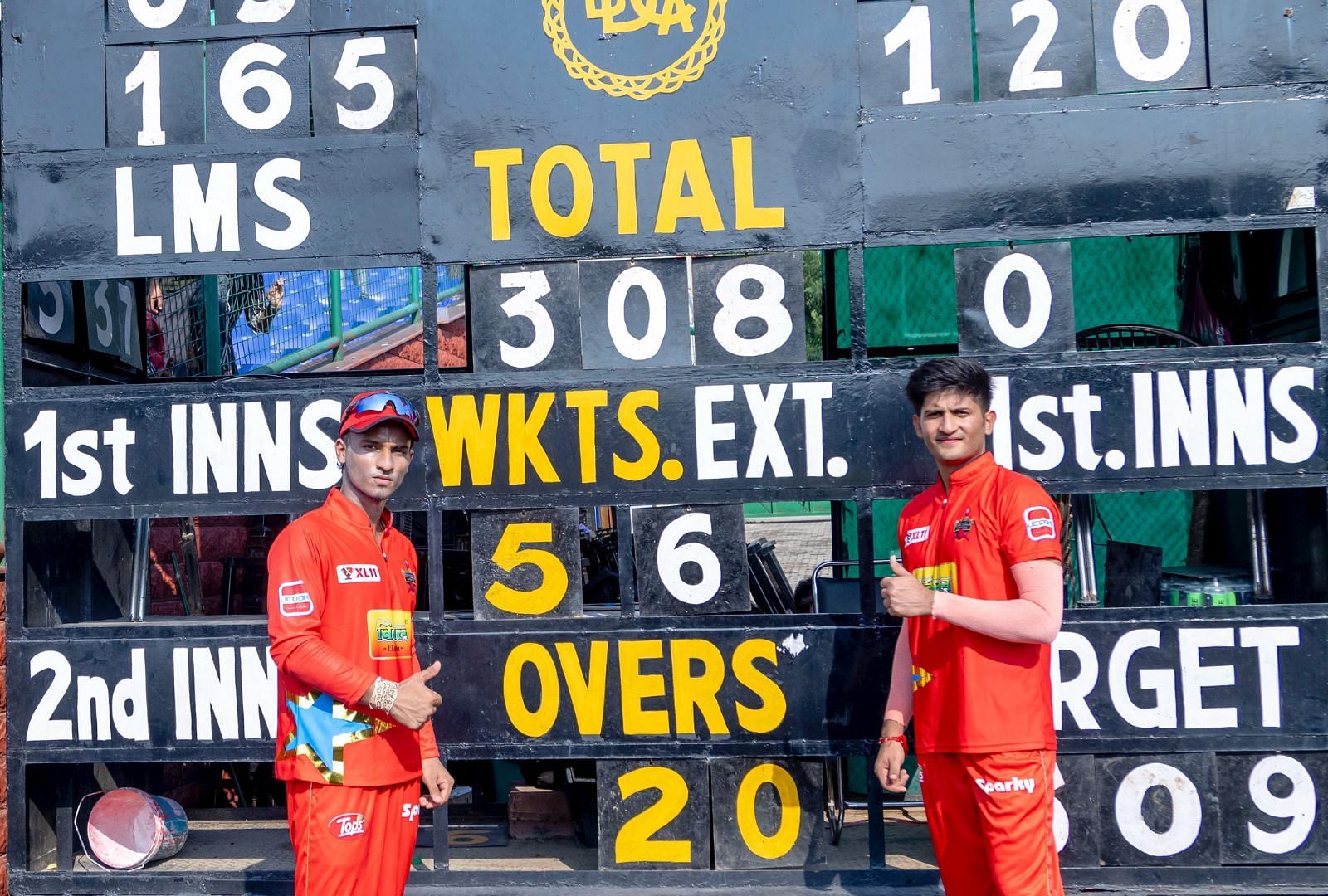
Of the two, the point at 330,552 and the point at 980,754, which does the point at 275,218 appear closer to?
the point at 330,552

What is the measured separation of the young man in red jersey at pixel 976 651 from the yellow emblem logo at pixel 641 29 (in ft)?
5.30

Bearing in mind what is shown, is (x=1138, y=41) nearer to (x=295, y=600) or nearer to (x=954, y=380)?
(x=954, y=380)

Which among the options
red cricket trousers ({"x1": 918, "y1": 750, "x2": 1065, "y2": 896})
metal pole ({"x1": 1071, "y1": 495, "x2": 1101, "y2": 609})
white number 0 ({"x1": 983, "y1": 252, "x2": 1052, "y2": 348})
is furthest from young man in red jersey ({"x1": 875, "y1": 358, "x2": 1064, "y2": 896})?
metal pole ({"x1": 1071, "y1": 495, "x2": 1101, "y2": 609})

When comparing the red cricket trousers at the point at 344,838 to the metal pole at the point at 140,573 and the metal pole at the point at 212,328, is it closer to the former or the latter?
the metal pole at the point at 140,573

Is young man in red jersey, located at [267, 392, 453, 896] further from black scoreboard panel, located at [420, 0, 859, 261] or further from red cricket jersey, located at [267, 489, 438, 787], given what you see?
black scoreboard panel, located at [420, 0, 859, 261]

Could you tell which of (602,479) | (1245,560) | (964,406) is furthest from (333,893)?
(1245,560)

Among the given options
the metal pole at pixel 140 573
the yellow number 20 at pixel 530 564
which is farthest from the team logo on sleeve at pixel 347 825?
the metal pole at pixel 140 573

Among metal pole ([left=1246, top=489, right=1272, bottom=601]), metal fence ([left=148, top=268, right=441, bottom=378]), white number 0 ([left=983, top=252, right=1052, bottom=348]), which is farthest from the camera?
metal fence ([left=148, top=268, right=441, bottom=378])

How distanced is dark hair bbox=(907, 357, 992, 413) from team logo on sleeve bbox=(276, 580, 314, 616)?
196 centimetres

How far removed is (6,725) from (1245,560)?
18.3 feet

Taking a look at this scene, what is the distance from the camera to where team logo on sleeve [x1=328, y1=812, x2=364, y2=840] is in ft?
10.6

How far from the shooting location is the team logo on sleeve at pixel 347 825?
3.24 meters

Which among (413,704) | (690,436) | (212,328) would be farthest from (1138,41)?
(212,328)

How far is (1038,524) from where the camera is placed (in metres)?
3.30
